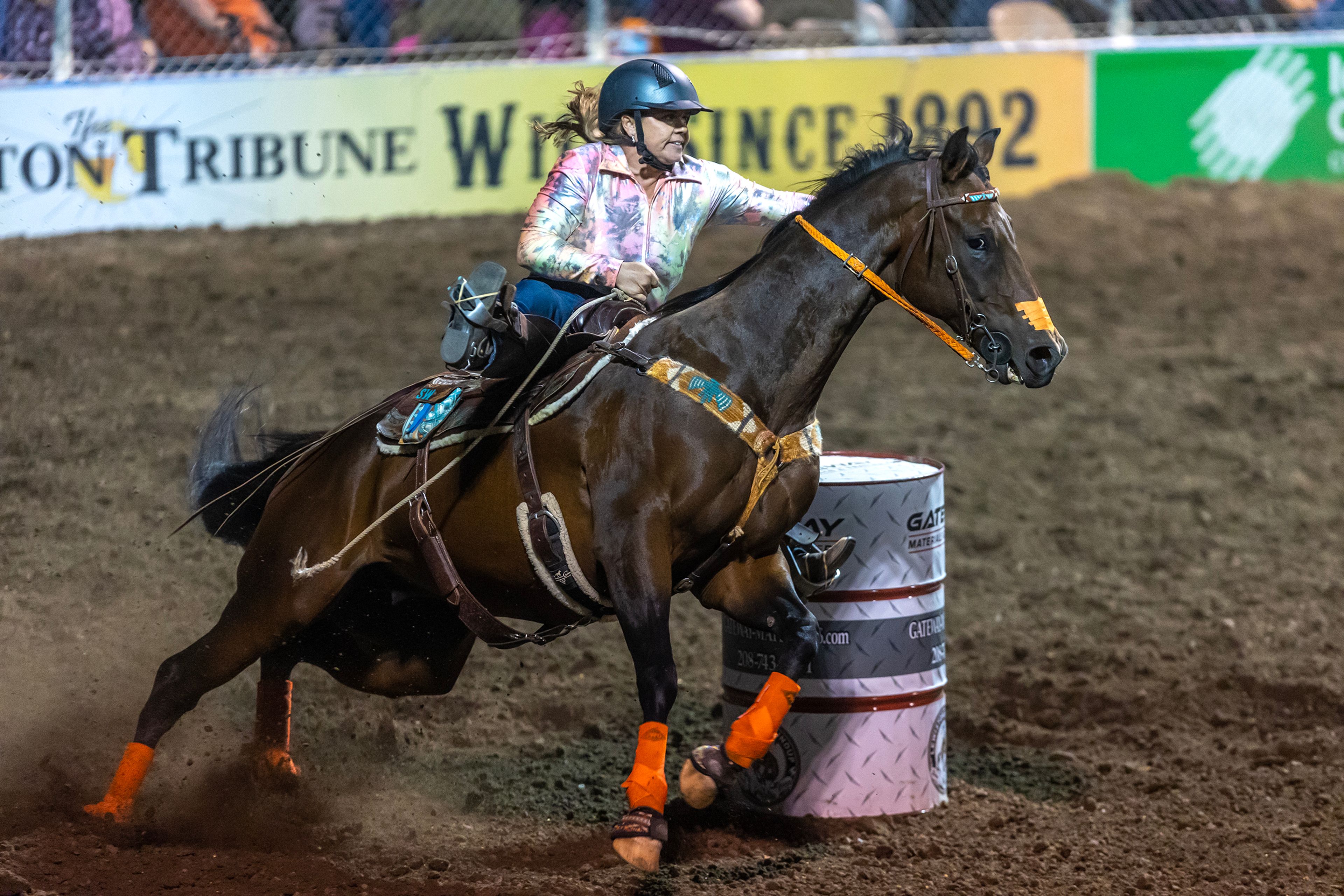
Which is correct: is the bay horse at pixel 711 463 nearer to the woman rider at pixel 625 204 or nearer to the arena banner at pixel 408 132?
the woman rider at pixel 625 204

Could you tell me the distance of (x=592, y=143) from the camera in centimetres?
452

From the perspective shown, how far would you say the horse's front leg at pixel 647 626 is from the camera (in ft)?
12.9

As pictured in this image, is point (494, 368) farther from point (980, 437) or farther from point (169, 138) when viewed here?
point (169, 138)

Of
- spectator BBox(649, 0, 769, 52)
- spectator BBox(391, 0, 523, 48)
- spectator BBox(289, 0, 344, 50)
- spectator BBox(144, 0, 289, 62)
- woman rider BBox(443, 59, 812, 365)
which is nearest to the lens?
woman rider BBox(443, 59, 812, 365)

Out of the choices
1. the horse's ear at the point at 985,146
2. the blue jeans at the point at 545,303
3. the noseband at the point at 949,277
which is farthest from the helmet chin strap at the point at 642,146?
the horse's ear at the point at 985,146

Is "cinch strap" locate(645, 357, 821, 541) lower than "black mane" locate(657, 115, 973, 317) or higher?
lower

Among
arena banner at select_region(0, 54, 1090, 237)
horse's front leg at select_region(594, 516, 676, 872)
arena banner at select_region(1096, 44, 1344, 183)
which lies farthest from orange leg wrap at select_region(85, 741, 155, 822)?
arena banner at select_region(1096, 44, 1344, 183)

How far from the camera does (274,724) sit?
5.14 metres

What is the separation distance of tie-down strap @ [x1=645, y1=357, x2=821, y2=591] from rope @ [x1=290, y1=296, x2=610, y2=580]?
325mm

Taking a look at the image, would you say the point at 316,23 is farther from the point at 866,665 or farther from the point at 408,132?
the point at 866,665

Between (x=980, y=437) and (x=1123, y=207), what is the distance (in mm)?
4246

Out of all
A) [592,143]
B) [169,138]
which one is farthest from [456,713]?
[169,138]

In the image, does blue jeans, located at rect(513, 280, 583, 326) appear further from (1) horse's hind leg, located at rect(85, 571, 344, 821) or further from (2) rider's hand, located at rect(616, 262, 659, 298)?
(1) horse's hind leg, located at rect(85, 571, 344, 821)

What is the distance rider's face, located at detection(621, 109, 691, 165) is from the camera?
173 inches
